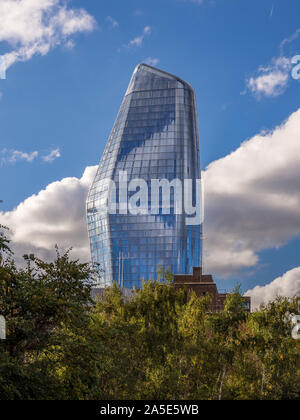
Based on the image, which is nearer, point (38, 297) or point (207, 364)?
point (38, 297)

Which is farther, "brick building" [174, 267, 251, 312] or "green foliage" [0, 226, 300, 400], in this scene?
"brick building" [174, 267, 251, 312]

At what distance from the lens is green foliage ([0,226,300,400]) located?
2638 centimetres

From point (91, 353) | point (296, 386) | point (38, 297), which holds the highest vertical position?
point (38, 297)

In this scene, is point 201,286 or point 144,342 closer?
point 144,342

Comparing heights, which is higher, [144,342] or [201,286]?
[201,286]

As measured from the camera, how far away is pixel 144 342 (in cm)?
4834

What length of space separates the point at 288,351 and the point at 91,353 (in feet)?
71.3

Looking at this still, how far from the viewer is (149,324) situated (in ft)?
169

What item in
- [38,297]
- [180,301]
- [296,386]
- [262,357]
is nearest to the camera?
[38,297]

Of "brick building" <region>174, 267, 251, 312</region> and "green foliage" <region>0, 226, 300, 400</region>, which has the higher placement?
"brick building" <region>174, 267, 251, 312</region>
